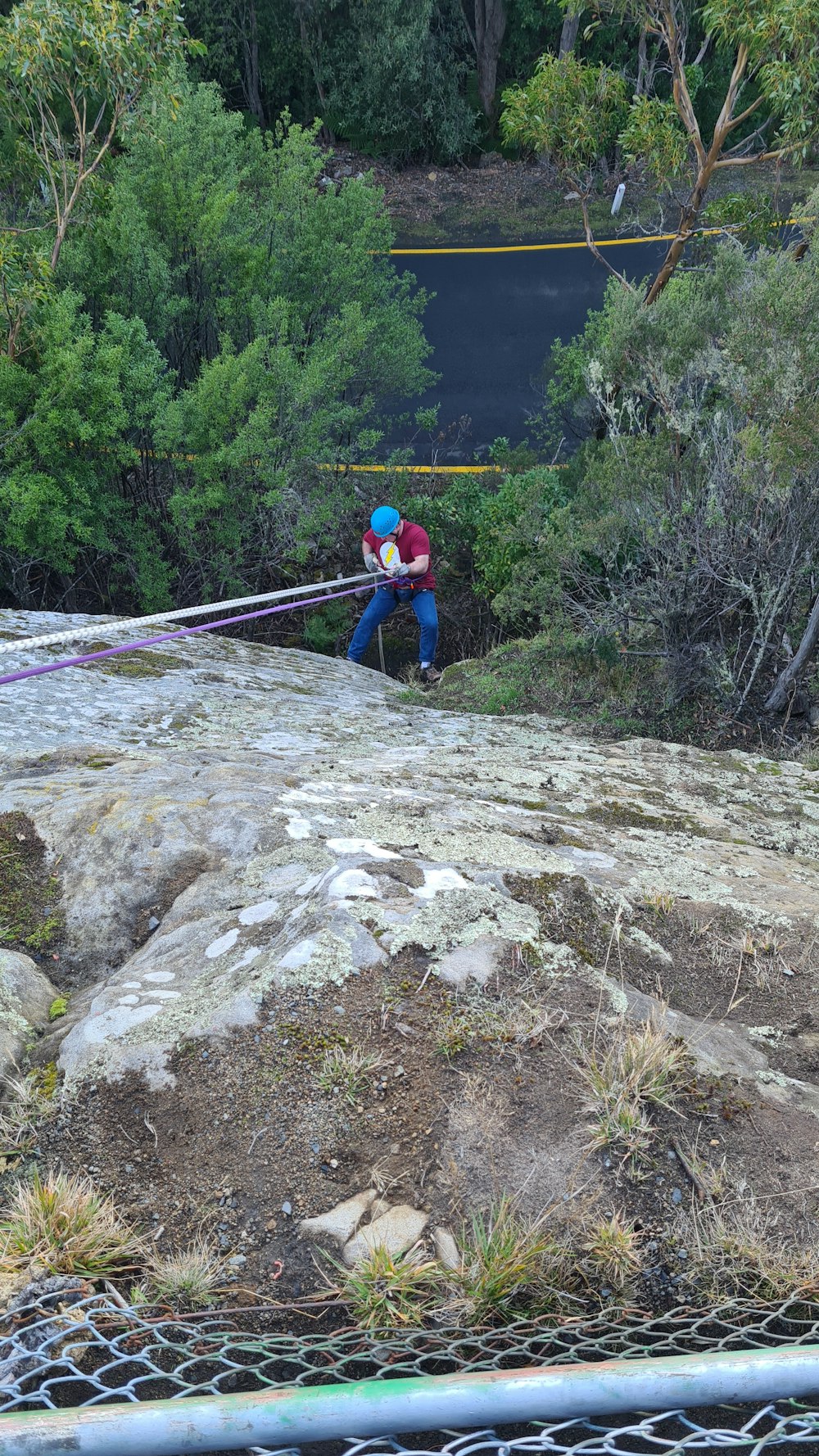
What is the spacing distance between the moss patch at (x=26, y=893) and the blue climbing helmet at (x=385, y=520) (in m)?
6.33

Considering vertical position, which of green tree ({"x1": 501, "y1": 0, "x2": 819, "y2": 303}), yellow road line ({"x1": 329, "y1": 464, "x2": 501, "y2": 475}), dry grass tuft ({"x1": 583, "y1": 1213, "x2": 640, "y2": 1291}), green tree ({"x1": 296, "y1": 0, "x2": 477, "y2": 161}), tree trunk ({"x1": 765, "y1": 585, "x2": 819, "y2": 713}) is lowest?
tree trunk ({"x1": 765, "y1": 585, "x2": 819, "y2": 713})

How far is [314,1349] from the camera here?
2068mm

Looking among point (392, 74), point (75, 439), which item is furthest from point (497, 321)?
point (75, 439)

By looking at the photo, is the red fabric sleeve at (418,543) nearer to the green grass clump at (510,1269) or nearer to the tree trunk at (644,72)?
the tree trunk at (644,72)

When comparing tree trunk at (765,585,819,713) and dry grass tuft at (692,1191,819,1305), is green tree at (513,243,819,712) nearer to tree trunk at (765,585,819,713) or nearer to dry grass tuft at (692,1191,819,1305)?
tree trunk at (765,585,819,713)

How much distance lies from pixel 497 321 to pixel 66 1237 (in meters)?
19.8

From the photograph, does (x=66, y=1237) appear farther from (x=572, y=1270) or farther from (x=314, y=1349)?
(x=572, y=1270)

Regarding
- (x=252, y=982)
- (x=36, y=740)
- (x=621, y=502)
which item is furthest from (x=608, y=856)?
(x=621, y=502)

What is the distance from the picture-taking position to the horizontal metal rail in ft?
4.85

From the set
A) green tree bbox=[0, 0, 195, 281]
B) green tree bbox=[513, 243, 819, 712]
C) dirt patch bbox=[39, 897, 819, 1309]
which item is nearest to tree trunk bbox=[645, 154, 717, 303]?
green tree bbox=[513, 243, 819, 712]

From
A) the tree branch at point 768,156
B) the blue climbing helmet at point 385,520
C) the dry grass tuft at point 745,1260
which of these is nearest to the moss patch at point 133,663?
the blue climbing helmet at point 385,520

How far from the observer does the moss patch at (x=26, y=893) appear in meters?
3.43

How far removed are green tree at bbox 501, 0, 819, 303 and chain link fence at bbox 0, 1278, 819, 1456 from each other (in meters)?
11.0

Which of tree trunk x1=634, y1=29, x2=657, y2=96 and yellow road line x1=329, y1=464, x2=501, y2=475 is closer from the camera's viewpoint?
tree trunk x1=634, y1=29, x2=657, y2=96
